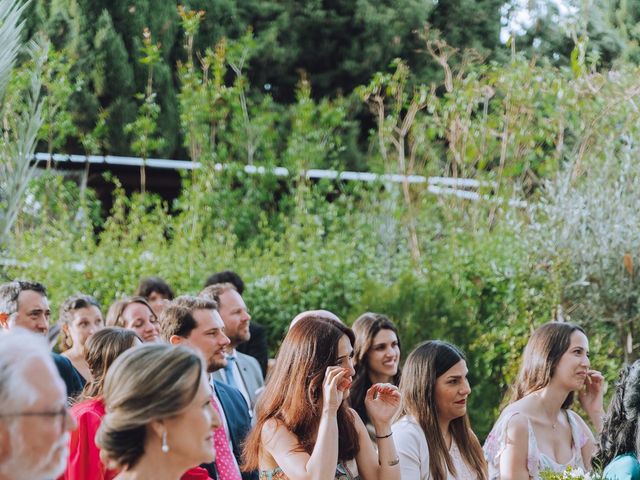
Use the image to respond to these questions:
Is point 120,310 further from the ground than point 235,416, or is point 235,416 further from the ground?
point 120,310

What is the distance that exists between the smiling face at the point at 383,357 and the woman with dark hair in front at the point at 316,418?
1557 millimetres

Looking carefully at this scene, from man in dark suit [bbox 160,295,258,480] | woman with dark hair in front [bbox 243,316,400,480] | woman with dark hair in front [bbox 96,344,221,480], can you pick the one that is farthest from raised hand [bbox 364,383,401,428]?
woman with dark hair in front [bbox 96,344,221,480]

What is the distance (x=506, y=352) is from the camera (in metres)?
9.66

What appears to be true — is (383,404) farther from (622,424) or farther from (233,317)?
(233,317)

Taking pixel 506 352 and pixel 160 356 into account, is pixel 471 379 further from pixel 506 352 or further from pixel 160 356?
pixel 160 356

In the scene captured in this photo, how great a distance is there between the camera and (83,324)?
23.5 feet

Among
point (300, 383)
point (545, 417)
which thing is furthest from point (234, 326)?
point (300, 383)

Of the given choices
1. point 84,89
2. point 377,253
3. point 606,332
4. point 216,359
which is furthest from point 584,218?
point 84,89

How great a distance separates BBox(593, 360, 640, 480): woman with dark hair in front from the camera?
5242mm

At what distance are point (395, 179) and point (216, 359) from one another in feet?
33.6

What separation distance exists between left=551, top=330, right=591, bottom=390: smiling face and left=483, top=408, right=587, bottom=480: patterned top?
0.27 metres

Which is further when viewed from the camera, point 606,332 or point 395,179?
point 395,179

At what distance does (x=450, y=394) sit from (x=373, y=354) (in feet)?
3.72

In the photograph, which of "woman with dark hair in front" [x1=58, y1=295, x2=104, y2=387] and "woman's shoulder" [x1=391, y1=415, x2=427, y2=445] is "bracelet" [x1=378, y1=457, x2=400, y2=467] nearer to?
"woman's shoulder" [x1=391, y1=415, x2=427, y2=445]
